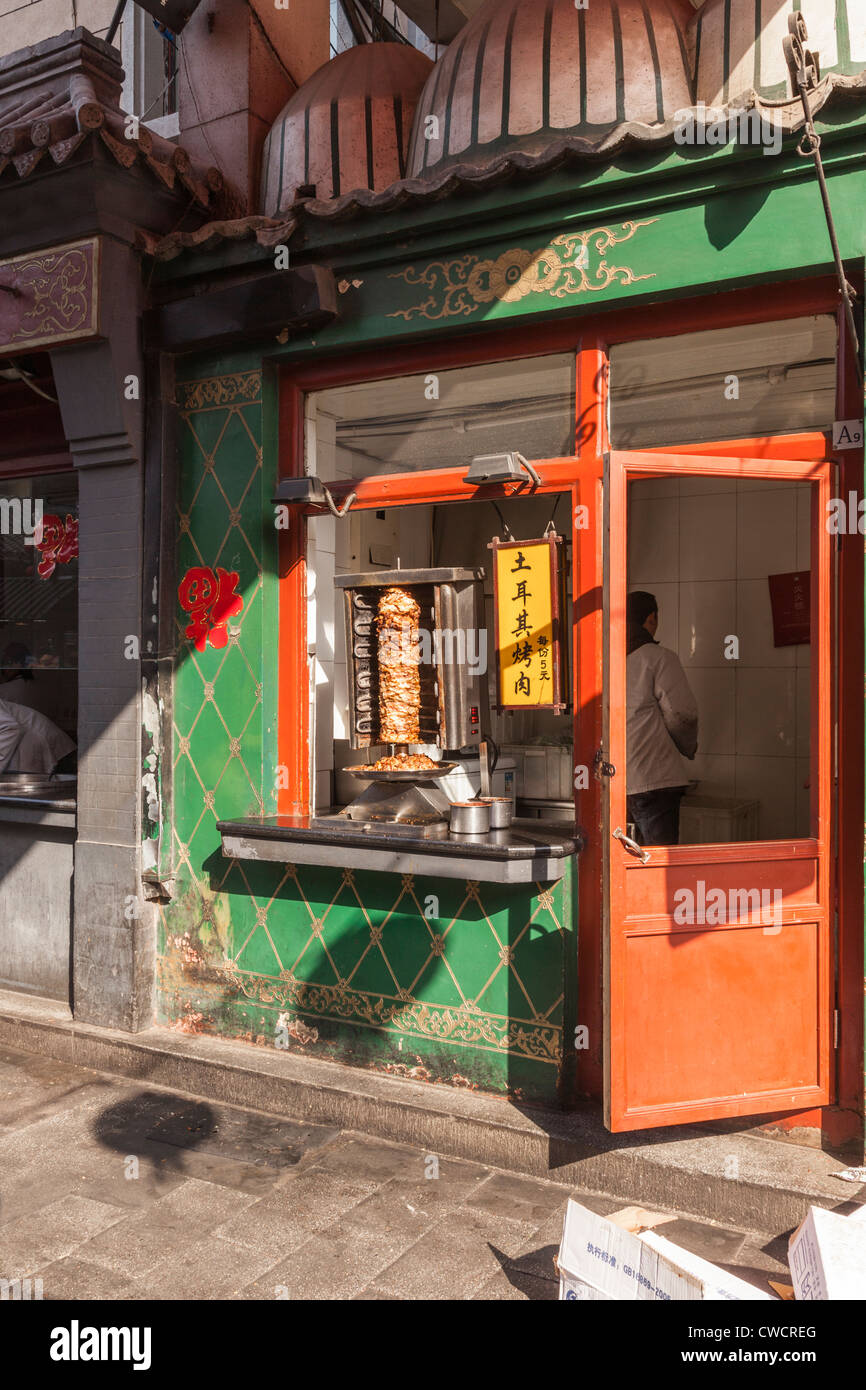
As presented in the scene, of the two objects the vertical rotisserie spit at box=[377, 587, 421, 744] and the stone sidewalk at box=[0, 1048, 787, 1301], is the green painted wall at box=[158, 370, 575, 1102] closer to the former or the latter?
the stone sidewalk at box=[0, 1048, 787, 1301]

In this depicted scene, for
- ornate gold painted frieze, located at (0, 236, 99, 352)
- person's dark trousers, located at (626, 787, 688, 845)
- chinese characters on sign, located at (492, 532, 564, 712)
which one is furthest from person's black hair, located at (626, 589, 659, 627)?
ornate gold painted frieze, located at (0, 236, 99, 352)

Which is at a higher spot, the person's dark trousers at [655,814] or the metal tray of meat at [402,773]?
the metal tray of meat at [402,773]

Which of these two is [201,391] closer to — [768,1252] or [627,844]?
[627,844]

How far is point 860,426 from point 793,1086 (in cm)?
264

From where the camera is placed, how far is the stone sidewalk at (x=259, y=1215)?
3520 mm

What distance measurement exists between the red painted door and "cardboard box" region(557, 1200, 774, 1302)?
88 cm

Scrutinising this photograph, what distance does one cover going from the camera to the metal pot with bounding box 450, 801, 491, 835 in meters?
4.59

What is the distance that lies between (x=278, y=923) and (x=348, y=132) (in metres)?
4.11

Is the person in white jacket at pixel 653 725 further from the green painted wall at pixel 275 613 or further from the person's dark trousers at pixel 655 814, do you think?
the green painted wall at pixel 275 613

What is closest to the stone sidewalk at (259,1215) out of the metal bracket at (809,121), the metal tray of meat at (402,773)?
the metal tray of meat at (402,773)

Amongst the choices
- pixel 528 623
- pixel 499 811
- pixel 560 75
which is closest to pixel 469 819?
pixel 499 811

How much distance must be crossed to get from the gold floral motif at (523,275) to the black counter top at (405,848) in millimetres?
2401

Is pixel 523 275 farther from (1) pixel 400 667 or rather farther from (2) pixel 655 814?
(2) pixel 655 814

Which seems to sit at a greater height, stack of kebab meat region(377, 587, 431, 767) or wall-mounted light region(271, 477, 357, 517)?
wall-mounted light region(271, 477, 357, 517)
